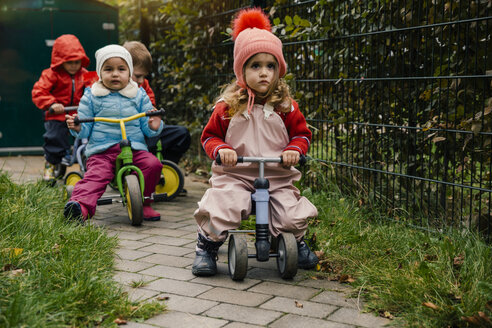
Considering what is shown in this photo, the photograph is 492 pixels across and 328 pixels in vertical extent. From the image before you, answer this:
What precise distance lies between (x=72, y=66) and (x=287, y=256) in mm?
4145

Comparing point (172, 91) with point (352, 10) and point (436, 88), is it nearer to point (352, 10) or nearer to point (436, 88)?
point (352, 10)

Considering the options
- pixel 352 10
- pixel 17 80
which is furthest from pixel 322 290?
pixel 17 80

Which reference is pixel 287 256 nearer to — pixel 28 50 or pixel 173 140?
pixel 173 140

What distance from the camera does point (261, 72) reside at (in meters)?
3.48

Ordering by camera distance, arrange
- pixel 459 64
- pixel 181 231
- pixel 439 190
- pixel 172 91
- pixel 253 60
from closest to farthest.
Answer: pixel 253 60 < pixel 459 64 < pixel 439 190 < pixel 181 231 < pixel 172 91

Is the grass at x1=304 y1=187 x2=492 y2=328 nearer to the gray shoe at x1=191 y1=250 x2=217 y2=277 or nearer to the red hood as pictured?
the gray shoe at x1=191 y1=250 x2=217 y2=277

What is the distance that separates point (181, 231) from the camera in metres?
4.61

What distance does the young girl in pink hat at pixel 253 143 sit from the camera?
344cm

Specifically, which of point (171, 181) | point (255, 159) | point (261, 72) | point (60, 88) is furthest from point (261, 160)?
point (60, 88)

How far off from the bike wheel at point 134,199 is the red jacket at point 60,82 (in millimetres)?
2007

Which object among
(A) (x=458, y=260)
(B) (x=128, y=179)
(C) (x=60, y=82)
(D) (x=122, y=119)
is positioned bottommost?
(A) (x=458, y=260)

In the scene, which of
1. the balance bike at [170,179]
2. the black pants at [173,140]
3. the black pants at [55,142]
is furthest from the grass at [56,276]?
the black pants at [55,142]

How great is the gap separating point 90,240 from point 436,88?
2.59 meters

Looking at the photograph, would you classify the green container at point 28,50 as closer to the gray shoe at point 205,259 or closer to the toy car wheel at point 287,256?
the gray shoe at point 205,259
